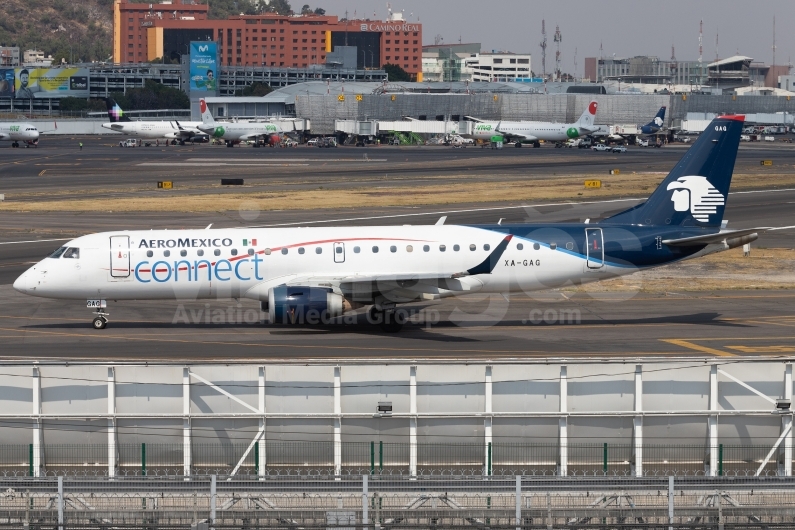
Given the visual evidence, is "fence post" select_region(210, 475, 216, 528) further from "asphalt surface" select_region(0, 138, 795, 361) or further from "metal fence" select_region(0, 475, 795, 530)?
"asphalt surface" select_region(0, 138, 795, 361)

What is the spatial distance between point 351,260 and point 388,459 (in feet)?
64.3

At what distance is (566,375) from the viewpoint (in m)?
23.9

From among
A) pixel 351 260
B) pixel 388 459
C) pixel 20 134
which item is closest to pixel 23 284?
pixel 351 260

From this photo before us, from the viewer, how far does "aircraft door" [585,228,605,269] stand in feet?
139

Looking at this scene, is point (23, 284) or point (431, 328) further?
point (431, 328)

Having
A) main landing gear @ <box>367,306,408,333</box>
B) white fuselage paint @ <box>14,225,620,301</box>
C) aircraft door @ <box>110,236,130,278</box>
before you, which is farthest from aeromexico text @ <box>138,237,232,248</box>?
main landing gear @ <box>367,306,408,333</box>

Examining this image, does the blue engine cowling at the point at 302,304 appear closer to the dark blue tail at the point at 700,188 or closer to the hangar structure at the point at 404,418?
the dark blue tail at the point at 700,188

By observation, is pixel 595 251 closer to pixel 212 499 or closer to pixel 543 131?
pixel 212 499

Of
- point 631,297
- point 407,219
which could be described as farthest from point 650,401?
point 407,219

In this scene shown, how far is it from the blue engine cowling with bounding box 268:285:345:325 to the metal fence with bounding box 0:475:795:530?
19.6 metres

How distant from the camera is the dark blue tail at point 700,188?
1753 inches

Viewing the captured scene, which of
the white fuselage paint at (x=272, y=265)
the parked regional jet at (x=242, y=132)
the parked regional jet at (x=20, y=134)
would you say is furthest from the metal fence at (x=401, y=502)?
the parked regional jet at (x=20, y=134)

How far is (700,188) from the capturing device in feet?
147

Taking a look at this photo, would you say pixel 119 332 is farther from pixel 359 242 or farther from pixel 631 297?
pixel 631 297
